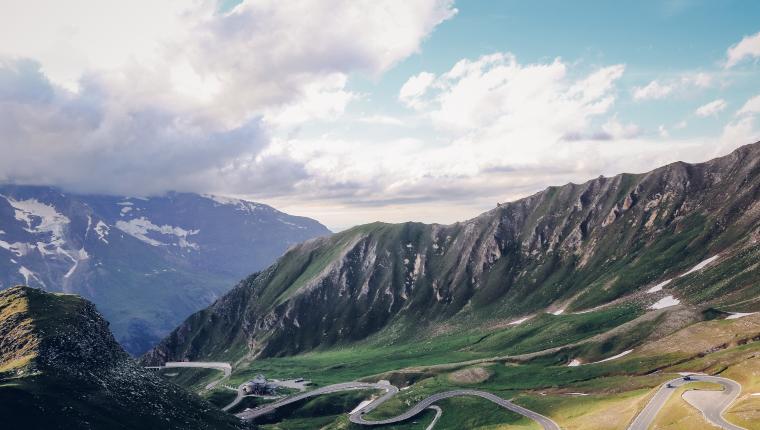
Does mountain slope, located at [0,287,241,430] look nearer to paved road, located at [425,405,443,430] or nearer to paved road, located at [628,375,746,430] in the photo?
paved road, located at [425,405,443,430]

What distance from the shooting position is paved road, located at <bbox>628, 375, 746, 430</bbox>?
103062mm

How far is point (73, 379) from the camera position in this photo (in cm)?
10225

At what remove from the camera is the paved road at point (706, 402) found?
338ft

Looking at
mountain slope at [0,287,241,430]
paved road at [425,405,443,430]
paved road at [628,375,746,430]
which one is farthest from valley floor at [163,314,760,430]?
mountain slope at [0,287,241,430]

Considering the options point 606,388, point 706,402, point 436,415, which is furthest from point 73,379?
point 606,388

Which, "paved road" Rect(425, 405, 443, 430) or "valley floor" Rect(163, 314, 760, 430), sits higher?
"valley floor" Rect(163, 314, 760, 430)

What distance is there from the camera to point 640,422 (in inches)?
4382

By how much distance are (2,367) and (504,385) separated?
149652 mm

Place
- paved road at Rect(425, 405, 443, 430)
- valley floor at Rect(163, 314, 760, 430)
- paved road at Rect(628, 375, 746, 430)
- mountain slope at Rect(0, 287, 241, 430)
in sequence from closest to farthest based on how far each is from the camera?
mountain slope at Rect(0, 287, 241, 430) < paved road at Rect(628, 375, 746, 430) < valley floor at Rect(163, 314, 760, 430) < paved road at Rect(425, 405, 443, 430)

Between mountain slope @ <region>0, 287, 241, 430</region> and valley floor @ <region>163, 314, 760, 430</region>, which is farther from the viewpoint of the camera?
valley floor @ <region>163, 314, 760, 430</region>

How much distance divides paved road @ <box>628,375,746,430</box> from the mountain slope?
3577 inches

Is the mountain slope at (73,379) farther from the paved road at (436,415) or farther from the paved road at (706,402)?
the paved road at (706,402)

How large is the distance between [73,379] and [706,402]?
127 metres

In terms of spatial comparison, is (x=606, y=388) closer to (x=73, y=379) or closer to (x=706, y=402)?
(x=706, y=402)
